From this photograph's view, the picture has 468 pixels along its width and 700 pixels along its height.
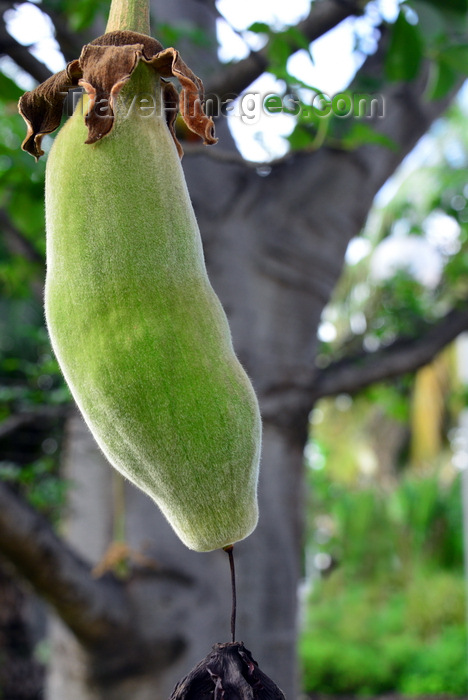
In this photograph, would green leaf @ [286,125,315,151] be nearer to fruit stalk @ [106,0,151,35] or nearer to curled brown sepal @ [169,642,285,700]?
fruit stalk @ [106,0,151,35]

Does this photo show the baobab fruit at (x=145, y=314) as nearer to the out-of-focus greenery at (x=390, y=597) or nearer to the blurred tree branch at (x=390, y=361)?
the blurred tree branch at (x=390, y=361)

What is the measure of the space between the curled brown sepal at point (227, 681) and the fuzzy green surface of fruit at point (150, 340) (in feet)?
0.25

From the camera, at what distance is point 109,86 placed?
46cm

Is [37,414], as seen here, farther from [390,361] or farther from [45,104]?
[45,104]

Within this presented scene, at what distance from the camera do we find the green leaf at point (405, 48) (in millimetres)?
1162

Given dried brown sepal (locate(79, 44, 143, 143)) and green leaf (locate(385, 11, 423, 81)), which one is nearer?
dried brown sepal (locate(79, 44, 143, 143))

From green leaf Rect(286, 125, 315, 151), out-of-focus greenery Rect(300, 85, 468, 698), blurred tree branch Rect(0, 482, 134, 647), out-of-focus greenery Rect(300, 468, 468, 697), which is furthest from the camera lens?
out-of-focus greenery Rect(300, 468, 468, 697)

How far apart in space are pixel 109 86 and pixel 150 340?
167mm

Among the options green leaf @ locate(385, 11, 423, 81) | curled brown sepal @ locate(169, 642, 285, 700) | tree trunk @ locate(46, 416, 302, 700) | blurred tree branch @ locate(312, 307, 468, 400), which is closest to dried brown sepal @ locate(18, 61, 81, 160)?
curled brown sepal @ locate(169, 642, 285, 700)

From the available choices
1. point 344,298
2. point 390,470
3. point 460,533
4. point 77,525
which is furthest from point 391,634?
point 77,525

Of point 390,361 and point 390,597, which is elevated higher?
point 390,361

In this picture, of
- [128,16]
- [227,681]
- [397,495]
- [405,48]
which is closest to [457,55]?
[405,48]

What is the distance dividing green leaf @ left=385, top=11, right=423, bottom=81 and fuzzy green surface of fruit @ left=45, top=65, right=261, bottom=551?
33.3 inches

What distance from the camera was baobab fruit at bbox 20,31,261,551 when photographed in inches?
16.6
